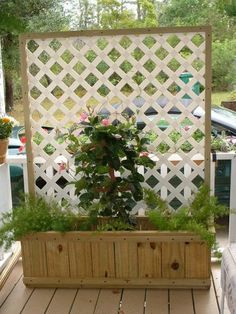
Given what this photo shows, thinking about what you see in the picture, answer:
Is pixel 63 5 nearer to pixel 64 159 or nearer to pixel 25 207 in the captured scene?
pixel 64 159

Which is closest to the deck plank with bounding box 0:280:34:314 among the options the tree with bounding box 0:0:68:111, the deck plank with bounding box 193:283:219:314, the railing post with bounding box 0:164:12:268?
the railing post with bounding box 0:164:12:268

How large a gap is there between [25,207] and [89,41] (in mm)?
1040

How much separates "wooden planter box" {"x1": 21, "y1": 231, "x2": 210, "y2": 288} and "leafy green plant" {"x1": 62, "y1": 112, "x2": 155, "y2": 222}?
0.58 ft

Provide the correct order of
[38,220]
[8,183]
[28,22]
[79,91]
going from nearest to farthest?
[38,220] → [79,91] → [8,183] → [28,22]

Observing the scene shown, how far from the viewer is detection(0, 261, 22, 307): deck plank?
2352mm

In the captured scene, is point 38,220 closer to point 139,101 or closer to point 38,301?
point 38,301

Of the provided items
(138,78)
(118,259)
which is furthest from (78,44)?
(118,259)

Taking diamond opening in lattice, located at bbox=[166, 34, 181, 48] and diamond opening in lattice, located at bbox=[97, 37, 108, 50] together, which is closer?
diamond opening in lattice, located at bbox=[166, 34, 181, 48]

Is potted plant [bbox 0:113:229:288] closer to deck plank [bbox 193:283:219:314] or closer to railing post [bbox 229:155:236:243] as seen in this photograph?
deck plank [bbox 193:283:219:314]

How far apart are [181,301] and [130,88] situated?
1.26 metres

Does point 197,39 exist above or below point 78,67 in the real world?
above

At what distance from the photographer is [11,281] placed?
250cm

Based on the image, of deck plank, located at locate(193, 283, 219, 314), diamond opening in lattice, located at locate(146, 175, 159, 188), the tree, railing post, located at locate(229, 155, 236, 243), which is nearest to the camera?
deck plank, located at locate(193, 283, 219, 314)

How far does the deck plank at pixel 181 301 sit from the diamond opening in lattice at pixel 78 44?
4.95 ft
